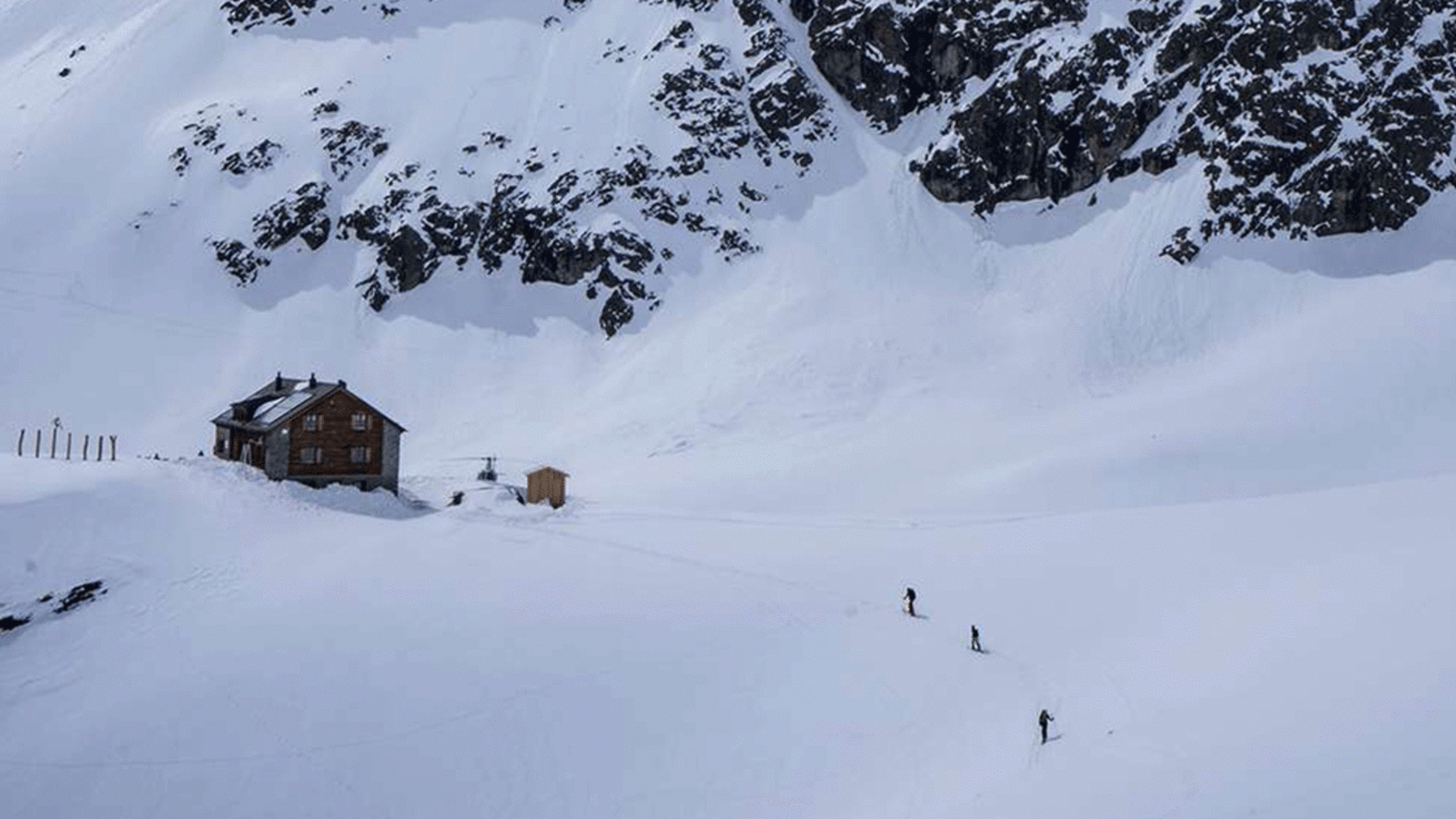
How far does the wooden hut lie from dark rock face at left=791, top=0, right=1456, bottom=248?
4829cm

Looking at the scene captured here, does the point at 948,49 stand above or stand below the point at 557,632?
above

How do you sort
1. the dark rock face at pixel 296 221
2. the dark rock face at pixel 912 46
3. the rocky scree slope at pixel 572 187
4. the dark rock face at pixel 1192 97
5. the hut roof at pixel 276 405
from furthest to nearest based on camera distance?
the dark rock face at pixel 912 46 → the dark rock face at pixel 296 221 → the rocky scree slope at pixel 572 187 → the dark rock face at pixel 1192 97 → the hut roof at pixel 276 405

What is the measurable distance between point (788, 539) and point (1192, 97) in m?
57.4

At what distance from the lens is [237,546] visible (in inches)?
1299

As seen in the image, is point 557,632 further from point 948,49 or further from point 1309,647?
point 948,49

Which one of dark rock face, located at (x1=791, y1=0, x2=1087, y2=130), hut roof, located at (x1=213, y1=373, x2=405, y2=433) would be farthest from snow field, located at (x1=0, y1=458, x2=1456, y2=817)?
dark rock face, located at (x1=791, y1=0, x2=1087, y2=130)

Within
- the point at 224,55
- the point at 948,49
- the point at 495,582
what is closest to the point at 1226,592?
the point at 495,582

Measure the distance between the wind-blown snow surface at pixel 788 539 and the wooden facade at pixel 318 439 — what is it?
309cm

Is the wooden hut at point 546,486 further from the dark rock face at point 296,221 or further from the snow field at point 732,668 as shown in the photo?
the dark rock face at point 296,221

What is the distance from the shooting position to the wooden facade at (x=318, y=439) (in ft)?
139

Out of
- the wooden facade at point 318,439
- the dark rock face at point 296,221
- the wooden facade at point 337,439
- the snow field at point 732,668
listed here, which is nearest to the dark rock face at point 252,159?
the dark rock face at point 296,221

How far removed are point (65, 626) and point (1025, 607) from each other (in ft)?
96.3

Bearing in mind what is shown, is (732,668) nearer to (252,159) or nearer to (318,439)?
(318,439)

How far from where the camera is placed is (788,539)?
37.7 meters
